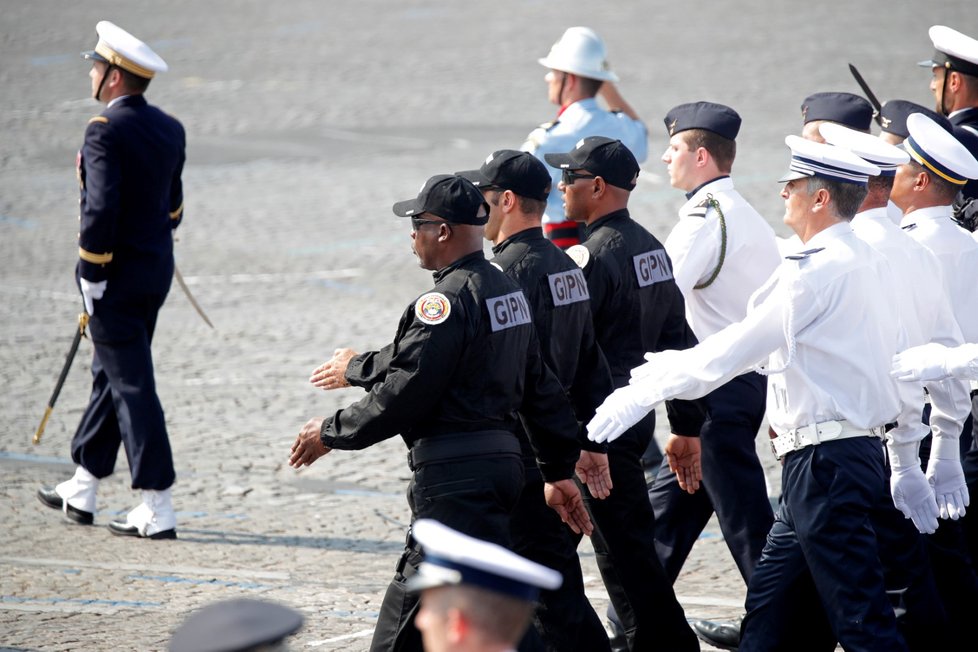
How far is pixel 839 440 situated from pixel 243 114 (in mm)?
14491

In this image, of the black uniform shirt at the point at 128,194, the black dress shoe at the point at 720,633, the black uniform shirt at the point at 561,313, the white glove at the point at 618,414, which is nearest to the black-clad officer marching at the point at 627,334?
the black uniform shirt at the point at 561,313

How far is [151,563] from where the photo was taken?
679cm

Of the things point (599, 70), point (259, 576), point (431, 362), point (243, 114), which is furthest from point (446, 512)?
point (243, 114)

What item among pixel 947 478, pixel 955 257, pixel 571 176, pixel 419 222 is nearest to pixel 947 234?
pixel 955 257

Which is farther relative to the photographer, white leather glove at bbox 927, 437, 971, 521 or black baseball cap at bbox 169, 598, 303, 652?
white leather glove at bbox 927, 437, 971, 521

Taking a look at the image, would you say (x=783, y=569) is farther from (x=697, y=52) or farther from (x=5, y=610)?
(x=697, y=52)

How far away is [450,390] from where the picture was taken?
16.3 ft

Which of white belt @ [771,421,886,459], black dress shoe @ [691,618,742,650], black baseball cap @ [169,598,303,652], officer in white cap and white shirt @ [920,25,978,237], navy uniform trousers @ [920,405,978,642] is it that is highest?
officer in white cap and white shirt @ [920,25,978,237]

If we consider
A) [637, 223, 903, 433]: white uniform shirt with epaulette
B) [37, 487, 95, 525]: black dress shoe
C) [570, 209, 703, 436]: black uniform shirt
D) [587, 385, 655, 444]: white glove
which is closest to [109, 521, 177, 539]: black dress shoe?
[37, 487, 95, 525]: black dress shoe

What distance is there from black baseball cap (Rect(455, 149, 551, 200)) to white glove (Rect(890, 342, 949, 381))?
1.57 metres

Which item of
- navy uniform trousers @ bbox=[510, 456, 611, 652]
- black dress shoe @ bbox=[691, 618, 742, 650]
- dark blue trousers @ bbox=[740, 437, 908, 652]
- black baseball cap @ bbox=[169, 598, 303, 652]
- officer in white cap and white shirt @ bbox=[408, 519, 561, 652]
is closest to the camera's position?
black baseball cap @ bbox=[169, 598, 303, 652]

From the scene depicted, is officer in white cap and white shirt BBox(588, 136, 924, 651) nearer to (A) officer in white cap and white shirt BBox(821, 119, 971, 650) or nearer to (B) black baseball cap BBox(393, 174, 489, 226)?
(A) officer in white cap and white shirt BBox(821, 119, 971, 650)

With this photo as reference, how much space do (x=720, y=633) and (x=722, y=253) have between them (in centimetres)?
156

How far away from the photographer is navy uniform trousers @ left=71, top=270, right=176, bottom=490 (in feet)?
23.7
